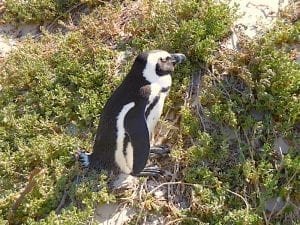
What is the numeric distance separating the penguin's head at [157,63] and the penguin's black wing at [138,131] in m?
0.17

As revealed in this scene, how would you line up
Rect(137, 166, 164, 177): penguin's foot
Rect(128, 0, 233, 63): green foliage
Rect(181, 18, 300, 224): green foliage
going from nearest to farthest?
Rect(181, 18, 300, 224): green foliage < Rect(137, 166, 164, 177): penguin's foot < Rect(128, 0, 233, 63): green foliage

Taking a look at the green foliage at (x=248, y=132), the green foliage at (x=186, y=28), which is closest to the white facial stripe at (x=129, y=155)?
the green foliage at (x=248, y=132)

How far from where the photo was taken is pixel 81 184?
10.2ft

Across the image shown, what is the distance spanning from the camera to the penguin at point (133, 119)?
298 cm

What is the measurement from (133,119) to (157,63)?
1.28ft

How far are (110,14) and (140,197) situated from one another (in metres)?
1.69

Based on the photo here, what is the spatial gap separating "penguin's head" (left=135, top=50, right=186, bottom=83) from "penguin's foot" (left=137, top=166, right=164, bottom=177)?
0.50m

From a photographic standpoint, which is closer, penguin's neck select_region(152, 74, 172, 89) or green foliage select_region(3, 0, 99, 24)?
penguin's neck select_region(152, 74, 172, 89)

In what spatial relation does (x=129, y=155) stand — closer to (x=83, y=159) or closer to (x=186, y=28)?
(x=83, y=159)

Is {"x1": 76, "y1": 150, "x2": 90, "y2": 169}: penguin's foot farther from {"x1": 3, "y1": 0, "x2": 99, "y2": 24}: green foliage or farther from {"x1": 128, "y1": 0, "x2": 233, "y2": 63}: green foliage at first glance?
{"x1": 3, "y1": 0, "x2": 99, "y2": 24}: green foliage

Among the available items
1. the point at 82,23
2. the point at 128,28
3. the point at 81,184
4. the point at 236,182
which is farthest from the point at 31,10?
the point at 236,182

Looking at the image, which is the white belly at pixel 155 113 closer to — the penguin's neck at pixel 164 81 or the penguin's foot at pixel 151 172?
the penguin's neck at pixel 164 81

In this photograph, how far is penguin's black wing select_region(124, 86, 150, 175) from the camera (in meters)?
2.96

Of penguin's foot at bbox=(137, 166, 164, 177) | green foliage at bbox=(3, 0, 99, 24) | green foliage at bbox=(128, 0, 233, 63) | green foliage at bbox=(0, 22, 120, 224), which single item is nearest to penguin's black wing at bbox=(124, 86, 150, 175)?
penguin's foot at bbox=(137, 166, 164, 177)
